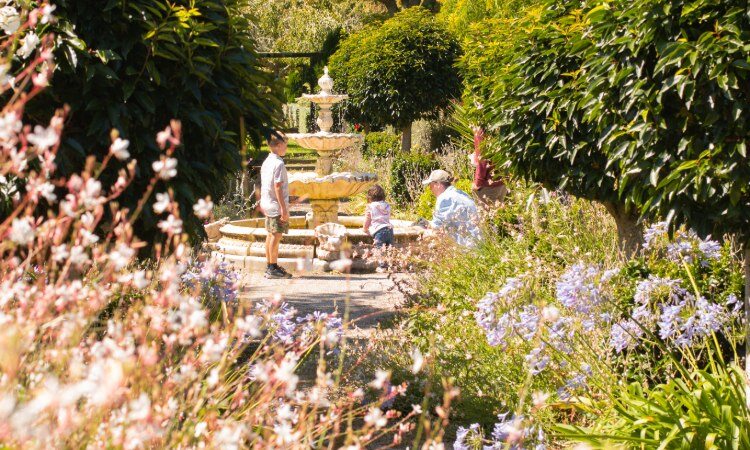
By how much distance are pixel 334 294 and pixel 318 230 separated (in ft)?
6.94

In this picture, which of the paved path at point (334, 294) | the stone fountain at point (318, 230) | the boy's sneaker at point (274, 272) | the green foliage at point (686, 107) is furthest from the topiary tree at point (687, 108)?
the stone fountain at point (318, 230)

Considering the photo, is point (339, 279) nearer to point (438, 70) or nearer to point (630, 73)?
point (630, 73)

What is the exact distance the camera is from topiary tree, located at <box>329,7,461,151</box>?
18500mm

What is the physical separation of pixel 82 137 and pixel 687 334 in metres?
2.89

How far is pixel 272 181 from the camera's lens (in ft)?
29.5

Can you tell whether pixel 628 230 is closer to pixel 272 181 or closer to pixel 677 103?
pixel 677 103

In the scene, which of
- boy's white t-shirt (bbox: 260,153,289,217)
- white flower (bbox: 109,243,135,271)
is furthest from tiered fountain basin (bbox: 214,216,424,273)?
white flower (bbox: 109,243,135,271)

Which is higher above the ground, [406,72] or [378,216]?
[406,72]

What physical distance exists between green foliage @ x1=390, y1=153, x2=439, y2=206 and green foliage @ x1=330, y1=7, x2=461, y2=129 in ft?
8.45

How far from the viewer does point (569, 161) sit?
219 inches

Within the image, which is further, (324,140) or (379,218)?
(324,140)

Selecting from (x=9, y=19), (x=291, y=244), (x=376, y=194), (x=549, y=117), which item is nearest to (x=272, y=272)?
(x=376, y=194)

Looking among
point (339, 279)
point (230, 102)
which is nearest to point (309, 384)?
point (230, 102)

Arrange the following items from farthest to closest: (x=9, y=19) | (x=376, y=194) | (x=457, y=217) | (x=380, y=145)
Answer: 1. (x=380, y=145)
2. (x=376, y=194)
3. (x=457, y=217)
4. (x=9, y=19)
